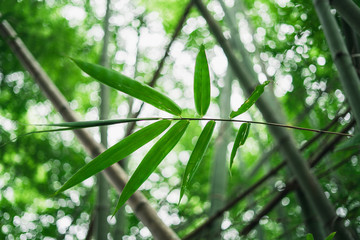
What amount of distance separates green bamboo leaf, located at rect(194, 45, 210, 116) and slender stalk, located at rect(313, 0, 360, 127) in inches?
15.6

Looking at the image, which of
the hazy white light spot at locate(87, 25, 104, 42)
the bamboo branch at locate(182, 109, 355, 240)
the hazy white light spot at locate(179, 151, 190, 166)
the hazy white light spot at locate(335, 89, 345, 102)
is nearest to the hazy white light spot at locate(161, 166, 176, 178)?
the hazy white light spot at locate(179, 151, 190, 166)

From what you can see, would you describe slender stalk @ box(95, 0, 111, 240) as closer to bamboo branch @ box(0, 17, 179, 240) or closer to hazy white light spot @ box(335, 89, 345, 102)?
bamboo branch @ box(0, 17, 179, 240)

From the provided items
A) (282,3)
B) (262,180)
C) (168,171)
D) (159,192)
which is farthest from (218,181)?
(168,171)

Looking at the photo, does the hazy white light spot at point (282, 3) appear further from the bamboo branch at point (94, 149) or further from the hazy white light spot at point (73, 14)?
the hazy white light spot at point (73, 14)

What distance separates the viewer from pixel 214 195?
6.49 feet

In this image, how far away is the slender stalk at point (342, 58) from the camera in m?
0.89

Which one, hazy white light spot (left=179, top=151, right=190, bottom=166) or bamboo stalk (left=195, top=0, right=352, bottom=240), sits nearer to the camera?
bamboo stalk (left=195, top=0, right=352, bottom=240)

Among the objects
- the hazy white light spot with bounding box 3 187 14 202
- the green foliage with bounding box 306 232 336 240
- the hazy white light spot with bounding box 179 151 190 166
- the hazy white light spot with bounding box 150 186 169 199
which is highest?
the hazy white light spot with bounding box 179 151 190 166

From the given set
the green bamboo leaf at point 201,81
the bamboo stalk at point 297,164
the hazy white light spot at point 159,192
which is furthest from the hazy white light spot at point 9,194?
the green bamboo leaf at point 201,81

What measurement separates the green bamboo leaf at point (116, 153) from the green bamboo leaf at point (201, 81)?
0.11 meters

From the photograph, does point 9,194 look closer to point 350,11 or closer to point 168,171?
point 168,171

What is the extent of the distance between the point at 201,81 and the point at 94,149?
29.1 inches

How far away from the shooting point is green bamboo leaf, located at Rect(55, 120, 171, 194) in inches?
31.6

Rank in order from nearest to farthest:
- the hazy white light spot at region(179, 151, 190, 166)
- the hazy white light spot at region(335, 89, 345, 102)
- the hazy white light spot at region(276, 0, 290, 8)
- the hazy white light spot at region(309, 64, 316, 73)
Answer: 1. the hazy white light spot at region(276, 0, 290, 8)
2. the hazy white light spot at region(309, 64, 316, 73)
3. the hazy white light spot at region(335, 89, 345, 102)
4. the hazy white light spot at region(179, 151, 190, 166)
